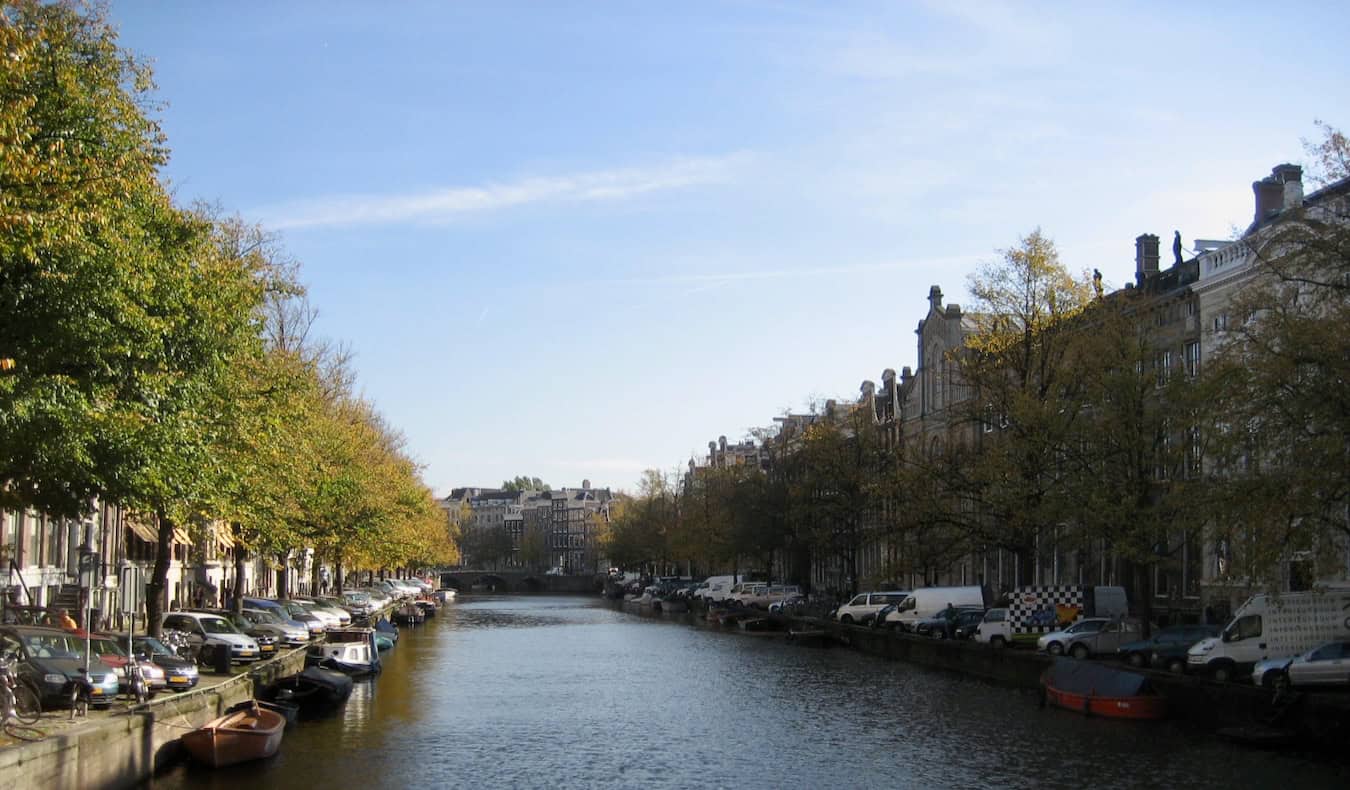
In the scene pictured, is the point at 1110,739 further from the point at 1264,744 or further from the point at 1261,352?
the point at 1261,352

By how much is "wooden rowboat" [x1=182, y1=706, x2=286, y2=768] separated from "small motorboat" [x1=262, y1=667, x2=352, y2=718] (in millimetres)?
8559

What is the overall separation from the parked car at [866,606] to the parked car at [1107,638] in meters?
26.4

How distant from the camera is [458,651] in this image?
69.6 m

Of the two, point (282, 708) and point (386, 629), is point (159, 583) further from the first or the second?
point (386, 629)

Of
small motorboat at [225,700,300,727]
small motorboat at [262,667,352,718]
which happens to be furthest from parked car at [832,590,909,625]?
small motorboat at [225,700,300,727]

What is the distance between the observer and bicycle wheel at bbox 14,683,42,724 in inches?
985

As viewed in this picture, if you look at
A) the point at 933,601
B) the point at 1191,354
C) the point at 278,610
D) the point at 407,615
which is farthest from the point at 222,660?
the point at 407,615

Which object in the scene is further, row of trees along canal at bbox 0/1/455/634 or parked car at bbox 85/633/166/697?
parked car at bbox 85/633/166/697

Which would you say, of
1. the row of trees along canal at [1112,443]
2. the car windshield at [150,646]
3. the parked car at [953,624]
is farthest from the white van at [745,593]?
the car windshield at [150,646]

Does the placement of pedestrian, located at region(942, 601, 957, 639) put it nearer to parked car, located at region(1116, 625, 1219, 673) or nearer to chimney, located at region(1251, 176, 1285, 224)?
parked car, located at region(1116, 625, 1219, 673)

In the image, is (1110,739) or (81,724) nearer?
(81,724)

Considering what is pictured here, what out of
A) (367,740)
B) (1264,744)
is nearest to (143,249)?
(367,740)

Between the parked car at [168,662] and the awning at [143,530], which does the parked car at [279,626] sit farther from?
the parked car at [168,662]

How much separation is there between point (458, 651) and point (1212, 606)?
36.0m
